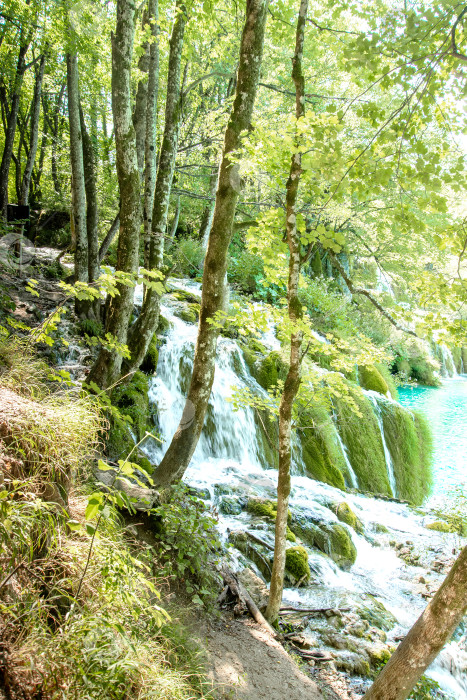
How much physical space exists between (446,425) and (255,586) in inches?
541

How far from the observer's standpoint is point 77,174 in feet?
24.2

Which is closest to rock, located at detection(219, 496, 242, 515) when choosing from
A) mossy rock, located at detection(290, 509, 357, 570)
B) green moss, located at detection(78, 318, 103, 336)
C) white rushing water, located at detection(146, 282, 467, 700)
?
white rushing water, located at detection(146, 282, 467, 700)

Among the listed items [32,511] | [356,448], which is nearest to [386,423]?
[356,448]

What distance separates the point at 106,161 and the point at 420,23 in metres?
17.3

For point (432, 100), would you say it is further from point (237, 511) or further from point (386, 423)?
point (386, 423)

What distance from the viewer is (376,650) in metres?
4.73

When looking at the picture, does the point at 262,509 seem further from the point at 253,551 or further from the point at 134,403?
the point at 134,403

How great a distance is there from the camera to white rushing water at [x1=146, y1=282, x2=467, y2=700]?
18.8 ft

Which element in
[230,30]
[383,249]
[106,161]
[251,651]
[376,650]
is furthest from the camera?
[106,161]

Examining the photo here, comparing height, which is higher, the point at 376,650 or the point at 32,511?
the point at 32,511

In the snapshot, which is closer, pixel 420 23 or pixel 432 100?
pixel 420 23

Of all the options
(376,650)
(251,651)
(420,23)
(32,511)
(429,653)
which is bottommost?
(376,650)

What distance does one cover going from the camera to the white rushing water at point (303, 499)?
18.8ft

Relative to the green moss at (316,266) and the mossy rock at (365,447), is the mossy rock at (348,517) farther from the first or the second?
the green moss at (316,266)
